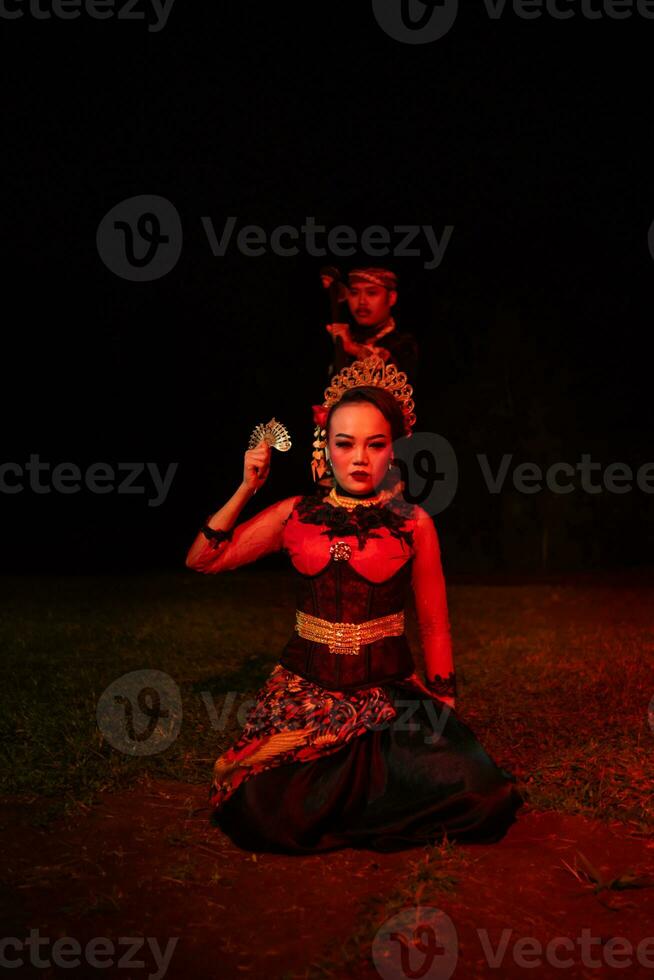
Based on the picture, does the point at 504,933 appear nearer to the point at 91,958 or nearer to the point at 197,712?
the point at 91,958

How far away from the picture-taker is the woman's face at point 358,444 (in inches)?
157

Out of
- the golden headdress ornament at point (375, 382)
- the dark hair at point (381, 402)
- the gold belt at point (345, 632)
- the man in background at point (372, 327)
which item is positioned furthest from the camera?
the man in background at point (372, 327)

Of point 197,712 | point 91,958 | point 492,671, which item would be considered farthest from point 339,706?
point 492,671

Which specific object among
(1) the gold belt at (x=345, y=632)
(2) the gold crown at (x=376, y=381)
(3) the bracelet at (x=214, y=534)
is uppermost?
(2) the gold crown at (x=376, y=381)

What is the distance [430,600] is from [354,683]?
0.53 meters

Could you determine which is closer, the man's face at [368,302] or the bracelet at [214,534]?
the bracelet at [214,534]

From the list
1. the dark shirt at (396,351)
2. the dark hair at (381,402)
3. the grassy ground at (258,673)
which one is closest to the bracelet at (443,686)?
the grassy ground at (258,673)

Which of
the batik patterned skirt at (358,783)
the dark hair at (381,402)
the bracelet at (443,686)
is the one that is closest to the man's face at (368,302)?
the dark hair at (381,402)

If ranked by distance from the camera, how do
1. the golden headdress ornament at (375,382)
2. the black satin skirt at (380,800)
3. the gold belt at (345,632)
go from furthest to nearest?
the golden headdress ornament at (375,382) < the gold belt at (345,632) < the black satin skirt at (380,800)

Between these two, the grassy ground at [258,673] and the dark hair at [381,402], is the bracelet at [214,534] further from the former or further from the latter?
the grassy ground at [258,673]

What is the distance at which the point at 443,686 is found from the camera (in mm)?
A: 4047

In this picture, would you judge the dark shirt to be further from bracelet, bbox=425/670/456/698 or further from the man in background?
bracelet, bbox=425/670/456/698

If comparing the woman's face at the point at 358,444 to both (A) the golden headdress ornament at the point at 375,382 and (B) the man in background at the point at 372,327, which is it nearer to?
(A) the golden headdress ornament at the point at 375,382

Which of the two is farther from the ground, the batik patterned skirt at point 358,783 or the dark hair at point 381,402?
the dark hair at point 381,402
